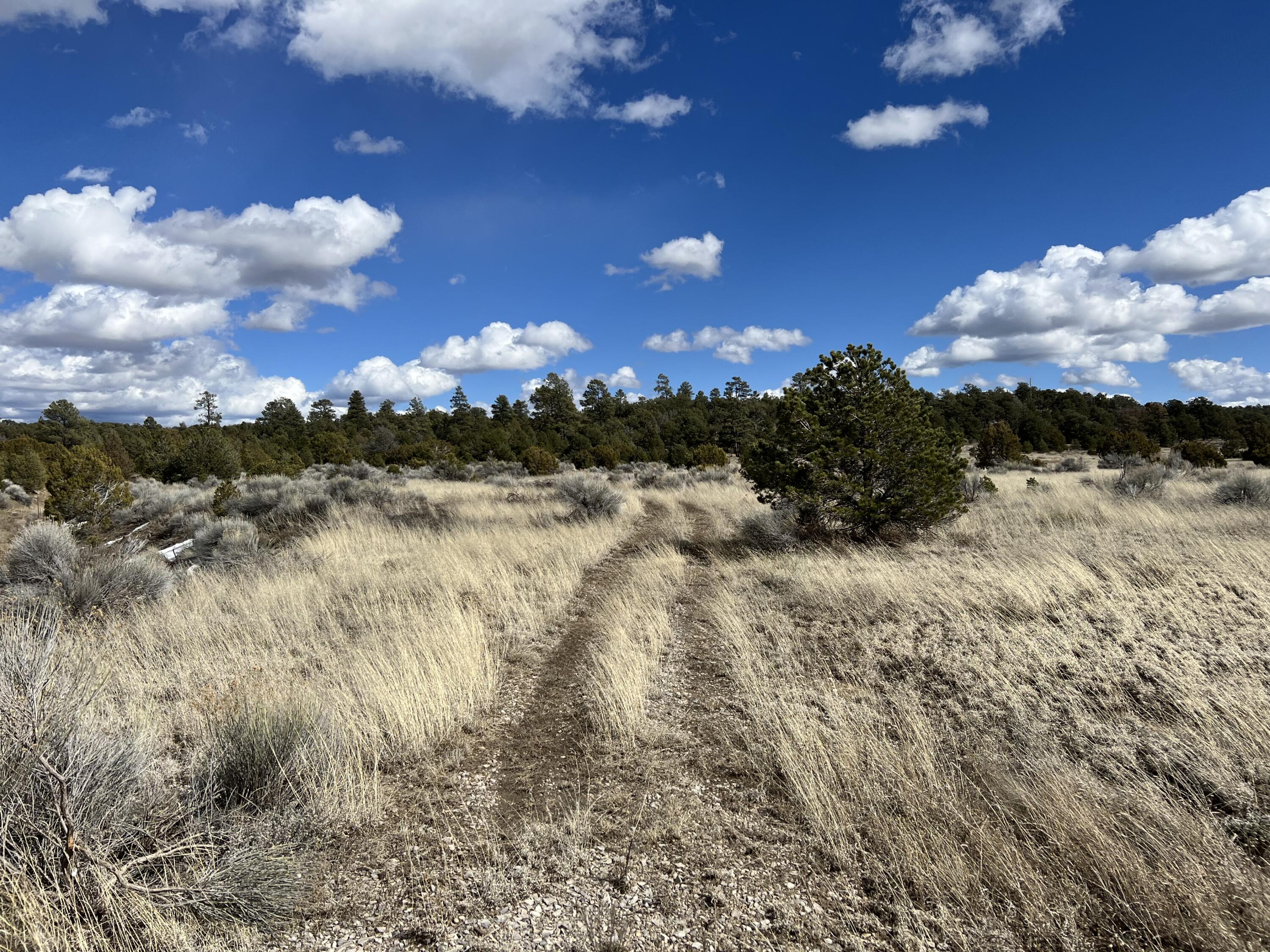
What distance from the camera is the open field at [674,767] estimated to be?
103 inches

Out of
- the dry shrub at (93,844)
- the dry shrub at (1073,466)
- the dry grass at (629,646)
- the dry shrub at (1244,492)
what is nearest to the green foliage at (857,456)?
the dry grass at (629,646)

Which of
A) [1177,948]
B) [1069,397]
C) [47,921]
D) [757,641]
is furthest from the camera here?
[1069,397]

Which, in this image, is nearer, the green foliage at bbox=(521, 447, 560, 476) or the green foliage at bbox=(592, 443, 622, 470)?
the green foliage at bbox=(521, 447, 560, 476)

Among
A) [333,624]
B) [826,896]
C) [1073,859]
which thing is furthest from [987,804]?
[333,624]

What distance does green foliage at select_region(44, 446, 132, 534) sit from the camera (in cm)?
1316

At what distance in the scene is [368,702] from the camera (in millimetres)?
4816

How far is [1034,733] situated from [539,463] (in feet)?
103

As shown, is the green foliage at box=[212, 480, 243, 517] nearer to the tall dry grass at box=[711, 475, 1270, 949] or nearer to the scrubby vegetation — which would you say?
the scrubby vegetation

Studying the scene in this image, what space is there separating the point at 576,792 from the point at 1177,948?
3.00 metres

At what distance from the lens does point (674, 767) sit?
13.5 ft

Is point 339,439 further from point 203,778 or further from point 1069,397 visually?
point 1069,397

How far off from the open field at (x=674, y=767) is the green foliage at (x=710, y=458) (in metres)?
25.3

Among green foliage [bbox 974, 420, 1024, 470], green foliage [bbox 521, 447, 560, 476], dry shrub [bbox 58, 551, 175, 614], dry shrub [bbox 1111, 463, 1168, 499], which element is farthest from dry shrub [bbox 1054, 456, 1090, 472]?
dry shrub [bbox 58, 551, 175, 614]

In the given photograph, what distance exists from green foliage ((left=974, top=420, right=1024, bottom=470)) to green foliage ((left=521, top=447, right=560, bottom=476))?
25.3 metres
